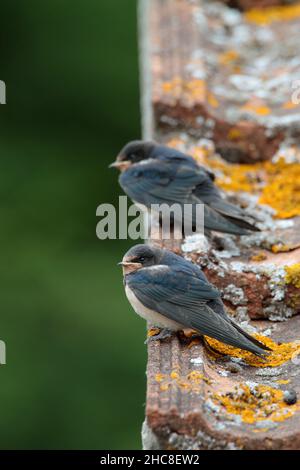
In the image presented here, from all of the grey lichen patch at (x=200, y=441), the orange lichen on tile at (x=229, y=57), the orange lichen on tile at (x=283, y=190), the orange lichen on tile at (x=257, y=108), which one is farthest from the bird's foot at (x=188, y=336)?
the orange lichen on tile at (x=229, y=57)

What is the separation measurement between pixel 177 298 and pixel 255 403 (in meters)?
0.56

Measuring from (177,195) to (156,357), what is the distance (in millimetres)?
1313

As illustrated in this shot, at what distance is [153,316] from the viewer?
9.15 ft

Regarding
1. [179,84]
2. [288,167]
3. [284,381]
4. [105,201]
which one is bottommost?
[105,201]

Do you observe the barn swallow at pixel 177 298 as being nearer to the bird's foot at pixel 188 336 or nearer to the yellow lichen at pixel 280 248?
the bird's foot at pixel 188 336

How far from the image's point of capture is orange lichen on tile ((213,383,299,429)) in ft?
7.11

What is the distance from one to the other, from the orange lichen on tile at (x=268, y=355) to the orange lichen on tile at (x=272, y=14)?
8.33ft

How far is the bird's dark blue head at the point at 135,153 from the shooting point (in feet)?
12.5

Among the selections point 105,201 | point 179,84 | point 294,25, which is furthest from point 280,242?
point 105,201

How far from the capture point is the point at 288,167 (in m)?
3.61

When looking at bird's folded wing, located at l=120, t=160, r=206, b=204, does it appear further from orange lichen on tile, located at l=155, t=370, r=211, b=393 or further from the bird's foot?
orange lichen on tile, located at l=155, t=370, r=211, b=393

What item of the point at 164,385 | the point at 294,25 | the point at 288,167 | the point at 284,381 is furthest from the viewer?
the point at 294,25

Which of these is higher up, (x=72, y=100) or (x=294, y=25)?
(x=294, y=25)

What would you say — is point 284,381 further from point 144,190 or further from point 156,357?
point 144,190
